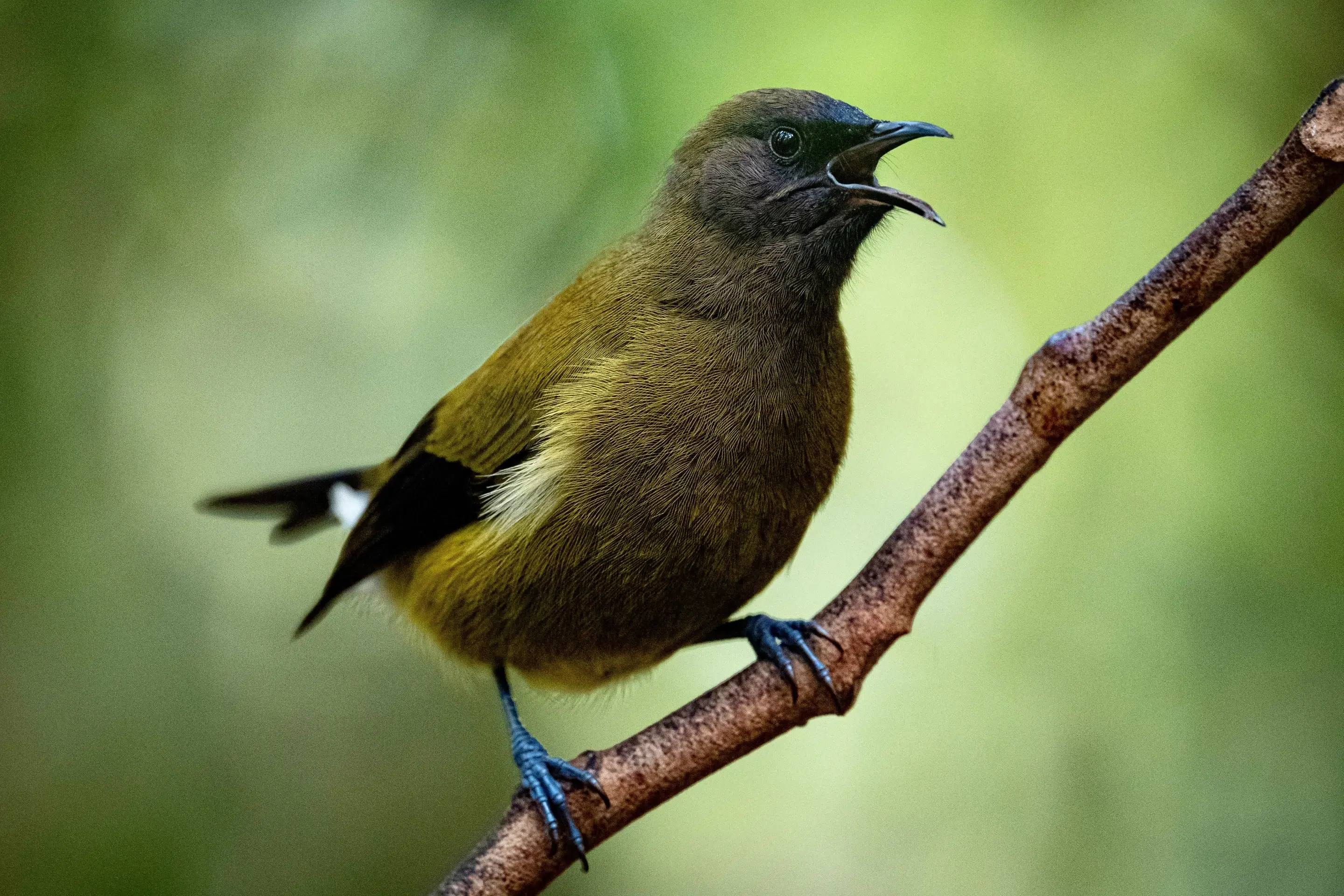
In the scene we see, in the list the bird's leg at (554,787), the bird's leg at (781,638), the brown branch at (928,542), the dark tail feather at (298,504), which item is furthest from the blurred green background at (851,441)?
the brown branch at (928,542)

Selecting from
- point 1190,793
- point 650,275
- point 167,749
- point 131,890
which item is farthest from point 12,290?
point 1190,793

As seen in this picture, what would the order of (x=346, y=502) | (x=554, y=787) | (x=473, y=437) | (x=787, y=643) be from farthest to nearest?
1. (x=346, y=502)
2. (x=473, y=437)
3. (x=787, y=643)
4. (x=554, y=787)

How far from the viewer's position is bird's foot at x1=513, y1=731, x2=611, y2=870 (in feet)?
6.14

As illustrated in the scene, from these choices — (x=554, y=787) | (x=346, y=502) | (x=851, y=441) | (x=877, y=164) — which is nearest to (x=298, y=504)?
(x=346, y=502)

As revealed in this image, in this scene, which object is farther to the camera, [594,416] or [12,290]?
[12,290]

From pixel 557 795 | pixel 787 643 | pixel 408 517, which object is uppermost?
pixel 408 517

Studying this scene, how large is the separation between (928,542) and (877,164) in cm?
68

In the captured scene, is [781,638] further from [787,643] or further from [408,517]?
[408,517]

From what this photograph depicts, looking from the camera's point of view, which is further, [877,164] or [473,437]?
[473,437]

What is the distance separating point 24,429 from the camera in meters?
2.99

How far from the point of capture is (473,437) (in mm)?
2355

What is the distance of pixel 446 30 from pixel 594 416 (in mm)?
1291

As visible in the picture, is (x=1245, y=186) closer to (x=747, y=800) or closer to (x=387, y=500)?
(x=387, y=500)

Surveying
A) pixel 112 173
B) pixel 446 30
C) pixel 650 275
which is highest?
pixel 446 30
